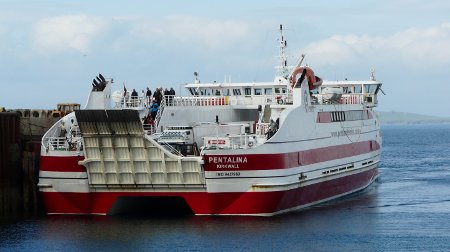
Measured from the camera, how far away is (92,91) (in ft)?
132

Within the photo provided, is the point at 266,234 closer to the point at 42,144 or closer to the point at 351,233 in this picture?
the point at 351,233

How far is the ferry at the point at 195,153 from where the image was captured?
35.9m

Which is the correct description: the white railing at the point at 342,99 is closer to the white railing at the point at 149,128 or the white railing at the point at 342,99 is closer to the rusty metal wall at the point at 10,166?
the white railing at the point at 149,128

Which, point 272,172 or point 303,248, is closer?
point 303,248

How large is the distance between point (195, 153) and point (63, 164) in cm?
464

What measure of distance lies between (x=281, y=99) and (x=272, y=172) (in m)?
4.50

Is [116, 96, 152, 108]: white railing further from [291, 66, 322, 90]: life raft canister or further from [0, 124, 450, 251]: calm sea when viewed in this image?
[291, 66, 322, 90]: life raft canister

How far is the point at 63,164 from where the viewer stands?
121 feet

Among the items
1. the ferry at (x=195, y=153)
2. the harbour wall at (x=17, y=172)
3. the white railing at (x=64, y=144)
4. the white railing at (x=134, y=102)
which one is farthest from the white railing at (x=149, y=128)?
the harbour wall at (x=17, y=172)

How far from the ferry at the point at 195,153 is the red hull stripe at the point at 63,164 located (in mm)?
35

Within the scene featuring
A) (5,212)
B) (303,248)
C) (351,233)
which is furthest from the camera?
(5,212)

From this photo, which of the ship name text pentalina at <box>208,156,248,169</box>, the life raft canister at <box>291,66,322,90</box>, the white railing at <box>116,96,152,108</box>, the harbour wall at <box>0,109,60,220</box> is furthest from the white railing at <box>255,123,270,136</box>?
the harbour wall at <box>0,109,60,220</box>

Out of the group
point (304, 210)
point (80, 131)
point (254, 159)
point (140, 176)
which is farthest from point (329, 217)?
point (80, 131)

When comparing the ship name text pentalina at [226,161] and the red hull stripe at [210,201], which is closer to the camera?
the ship name text pentalina at [226,161]
